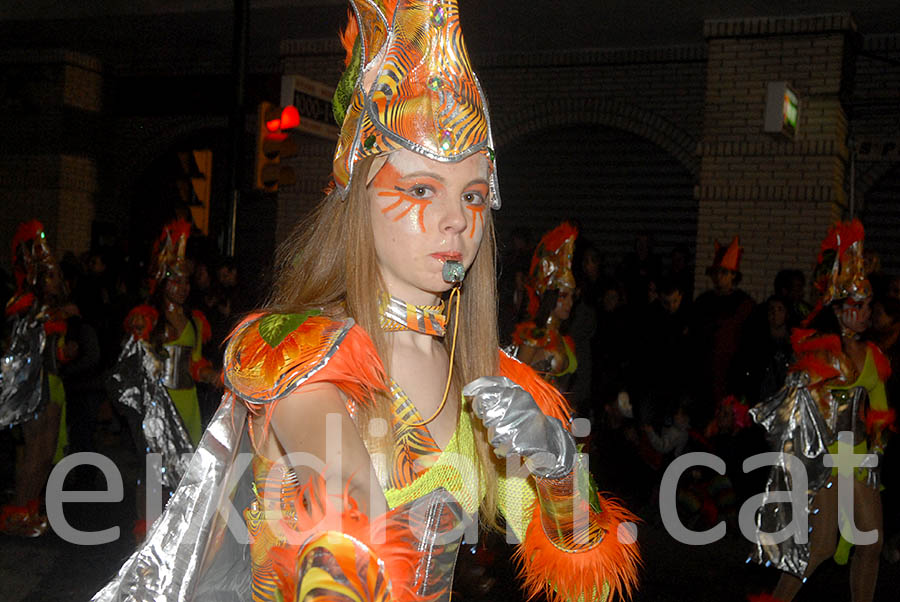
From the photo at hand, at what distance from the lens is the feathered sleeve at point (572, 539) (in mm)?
2070

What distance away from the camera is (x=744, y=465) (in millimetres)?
7324

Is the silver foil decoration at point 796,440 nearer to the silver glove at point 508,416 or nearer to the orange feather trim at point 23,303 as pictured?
the silver glove at point 508,416

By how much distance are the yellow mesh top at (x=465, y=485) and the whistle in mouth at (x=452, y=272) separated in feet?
1.19

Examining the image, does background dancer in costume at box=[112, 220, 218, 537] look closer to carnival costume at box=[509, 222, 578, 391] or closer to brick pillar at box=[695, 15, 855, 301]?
carnival costume at box=[509, 222, 578, 391]

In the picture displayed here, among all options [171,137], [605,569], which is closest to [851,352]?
[605,569]

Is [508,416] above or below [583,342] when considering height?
above

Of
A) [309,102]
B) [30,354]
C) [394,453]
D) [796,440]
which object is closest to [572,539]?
[394,453]

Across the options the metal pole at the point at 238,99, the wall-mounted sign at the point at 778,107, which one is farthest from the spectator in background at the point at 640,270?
the metal pole at the point at 238,99

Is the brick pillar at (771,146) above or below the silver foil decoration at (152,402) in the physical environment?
above

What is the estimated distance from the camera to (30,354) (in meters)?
6.62

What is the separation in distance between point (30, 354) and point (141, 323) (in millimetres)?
860

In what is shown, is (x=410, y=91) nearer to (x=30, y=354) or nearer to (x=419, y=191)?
(x=419, y=191)

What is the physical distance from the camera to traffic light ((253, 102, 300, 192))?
27.0ft

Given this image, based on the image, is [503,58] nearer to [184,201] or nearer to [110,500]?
[184,201]
